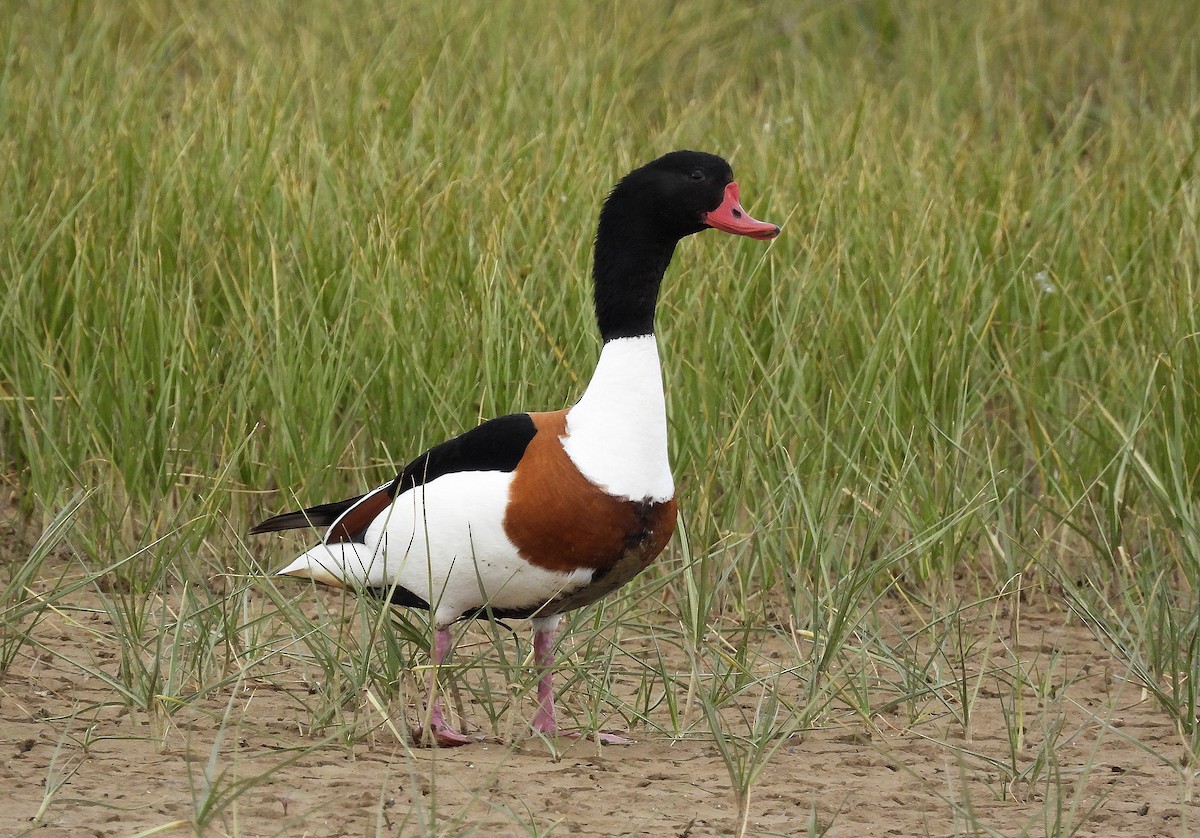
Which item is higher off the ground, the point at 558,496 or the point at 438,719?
the point at 558,496

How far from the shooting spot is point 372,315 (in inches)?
182

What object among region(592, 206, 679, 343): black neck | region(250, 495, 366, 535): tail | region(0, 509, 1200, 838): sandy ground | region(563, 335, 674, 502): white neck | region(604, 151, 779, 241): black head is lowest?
region(0, 509, 1200, 838): sandy ground

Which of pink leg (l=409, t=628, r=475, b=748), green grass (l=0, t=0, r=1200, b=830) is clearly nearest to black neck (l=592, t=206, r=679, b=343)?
green grass (l=0, t=0, r=1200, b=830)

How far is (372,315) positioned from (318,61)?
2809mm

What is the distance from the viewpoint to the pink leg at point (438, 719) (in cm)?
311

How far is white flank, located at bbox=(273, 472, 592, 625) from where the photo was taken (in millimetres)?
3098

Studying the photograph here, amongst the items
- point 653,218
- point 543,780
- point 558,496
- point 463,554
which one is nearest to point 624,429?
point 558,496

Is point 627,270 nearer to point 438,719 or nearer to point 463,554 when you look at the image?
point 463,554

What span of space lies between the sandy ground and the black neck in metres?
0.82

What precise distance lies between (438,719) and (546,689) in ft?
0.73

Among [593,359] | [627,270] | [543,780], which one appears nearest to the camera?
[543,780]

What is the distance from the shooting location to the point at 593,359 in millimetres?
4559

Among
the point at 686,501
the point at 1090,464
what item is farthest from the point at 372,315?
the point at 1090,464

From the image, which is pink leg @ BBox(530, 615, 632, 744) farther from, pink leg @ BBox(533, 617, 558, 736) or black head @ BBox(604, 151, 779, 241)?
black head @ BBox(604, 151, 779, 241)
